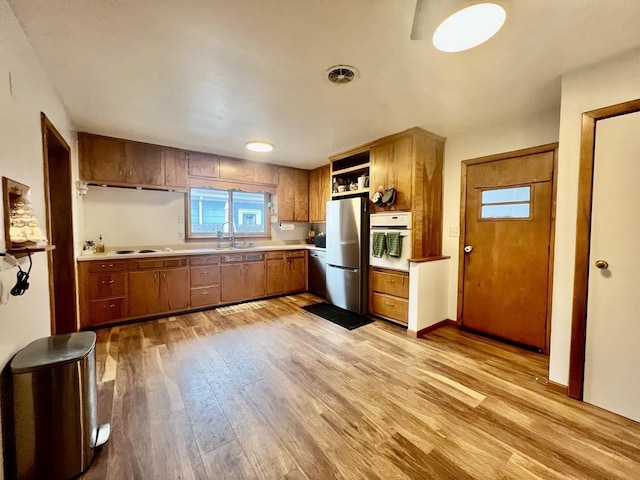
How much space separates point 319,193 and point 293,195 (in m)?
0.50

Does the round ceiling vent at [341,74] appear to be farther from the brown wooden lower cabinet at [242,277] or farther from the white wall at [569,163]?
the brown wooden lower cabinet at [242,277]

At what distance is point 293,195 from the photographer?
16.5ft

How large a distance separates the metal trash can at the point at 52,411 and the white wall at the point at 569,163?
310cm

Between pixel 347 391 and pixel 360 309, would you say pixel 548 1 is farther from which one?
pixel 360 309

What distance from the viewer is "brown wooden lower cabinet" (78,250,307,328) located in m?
3.13

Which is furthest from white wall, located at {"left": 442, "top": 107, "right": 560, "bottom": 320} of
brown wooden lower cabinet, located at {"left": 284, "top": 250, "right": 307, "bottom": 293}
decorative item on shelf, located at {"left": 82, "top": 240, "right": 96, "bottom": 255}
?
decorative item on shelf, located at {"left": 82, "top": 240, "right": 96, "bottom": 255}

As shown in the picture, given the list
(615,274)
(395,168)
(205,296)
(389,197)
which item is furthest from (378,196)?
(205,296)

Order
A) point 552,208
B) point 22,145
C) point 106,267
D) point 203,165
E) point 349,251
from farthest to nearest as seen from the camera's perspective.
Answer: point 203,165, point 349,251, point 106,267, point 552,208, point 22,145

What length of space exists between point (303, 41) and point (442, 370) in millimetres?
2724

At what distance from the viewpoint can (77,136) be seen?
316 cm

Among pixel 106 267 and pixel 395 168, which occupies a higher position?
pixel 395 168

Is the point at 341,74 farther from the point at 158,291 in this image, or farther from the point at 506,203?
the point at 158,291

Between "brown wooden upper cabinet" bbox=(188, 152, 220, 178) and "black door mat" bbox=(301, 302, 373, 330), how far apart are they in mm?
2565

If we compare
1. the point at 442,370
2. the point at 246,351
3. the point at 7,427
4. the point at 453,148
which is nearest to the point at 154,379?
the point at 246,351
